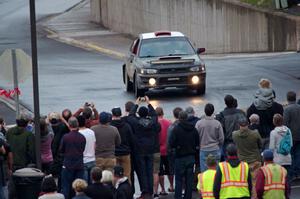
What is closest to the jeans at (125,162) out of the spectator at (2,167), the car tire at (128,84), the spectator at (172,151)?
the spectator at (172,151)

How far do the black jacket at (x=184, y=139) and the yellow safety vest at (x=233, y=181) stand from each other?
2.85m

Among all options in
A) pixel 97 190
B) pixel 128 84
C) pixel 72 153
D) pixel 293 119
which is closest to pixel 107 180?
pixel 97 190

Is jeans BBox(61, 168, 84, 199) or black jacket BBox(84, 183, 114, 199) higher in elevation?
black jacket BBox(84, 183, 114, 199)

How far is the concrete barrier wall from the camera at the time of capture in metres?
42.7

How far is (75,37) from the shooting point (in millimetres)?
53875

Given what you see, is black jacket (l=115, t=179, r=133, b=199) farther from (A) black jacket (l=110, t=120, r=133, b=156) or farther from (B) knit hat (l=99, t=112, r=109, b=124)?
(A) black jacket (l=110, t=120, r=133, b=156)

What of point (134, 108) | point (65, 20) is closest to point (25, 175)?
point (134, 108)

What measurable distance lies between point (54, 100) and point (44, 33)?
2637cm

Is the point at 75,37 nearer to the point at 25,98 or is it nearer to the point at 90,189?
the point at 25,98

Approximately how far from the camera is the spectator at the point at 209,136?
60.7 feet

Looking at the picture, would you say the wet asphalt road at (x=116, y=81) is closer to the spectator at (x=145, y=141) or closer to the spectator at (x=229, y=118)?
the spectator at (x=229, y=118)

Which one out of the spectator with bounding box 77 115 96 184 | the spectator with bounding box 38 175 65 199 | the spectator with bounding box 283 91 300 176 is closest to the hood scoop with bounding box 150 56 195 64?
the spectator with bounding box 283 91 300 176

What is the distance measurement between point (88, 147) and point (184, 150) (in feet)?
5.52

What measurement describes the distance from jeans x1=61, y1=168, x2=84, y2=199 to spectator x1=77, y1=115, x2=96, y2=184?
15 cm
